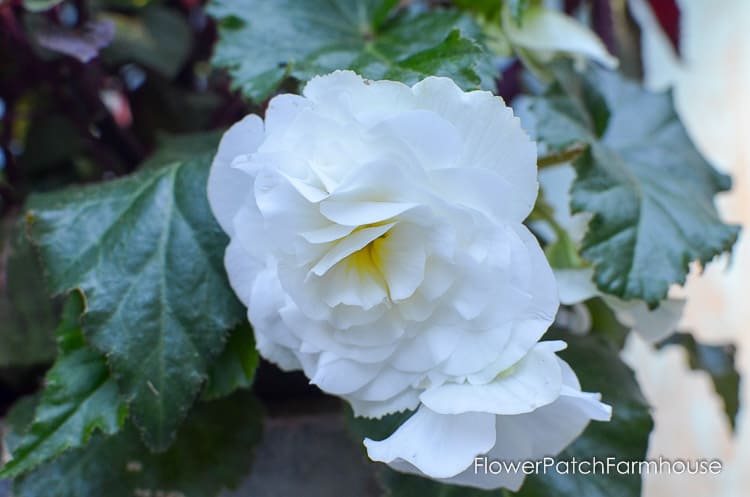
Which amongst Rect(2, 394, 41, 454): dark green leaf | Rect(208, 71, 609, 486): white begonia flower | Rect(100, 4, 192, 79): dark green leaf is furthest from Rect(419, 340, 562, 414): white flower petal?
Rect(100, 4, 192, 79): dark green leaf

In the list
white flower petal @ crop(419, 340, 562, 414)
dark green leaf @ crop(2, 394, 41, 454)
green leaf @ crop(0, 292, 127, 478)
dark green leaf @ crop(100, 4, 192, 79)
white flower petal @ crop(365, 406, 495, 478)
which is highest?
white flower petal @ crop(419, 340, 562, 414)

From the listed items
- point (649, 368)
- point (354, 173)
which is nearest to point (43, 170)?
point (354, 173)

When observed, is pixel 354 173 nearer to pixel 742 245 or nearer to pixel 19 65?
pixel 19 65

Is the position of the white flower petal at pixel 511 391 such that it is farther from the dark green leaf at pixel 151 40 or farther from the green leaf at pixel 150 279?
the dark green leaf at pixel 151 40

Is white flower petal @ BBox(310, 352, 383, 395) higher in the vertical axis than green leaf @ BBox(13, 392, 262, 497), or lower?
higher

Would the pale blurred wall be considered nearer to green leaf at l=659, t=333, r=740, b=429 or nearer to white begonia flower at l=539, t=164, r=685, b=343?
green leaf at l=659, t=333, r=740, b=429

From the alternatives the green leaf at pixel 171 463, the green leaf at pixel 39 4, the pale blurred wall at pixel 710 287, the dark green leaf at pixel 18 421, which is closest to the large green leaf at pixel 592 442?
the green leaf at pixel 171 463
